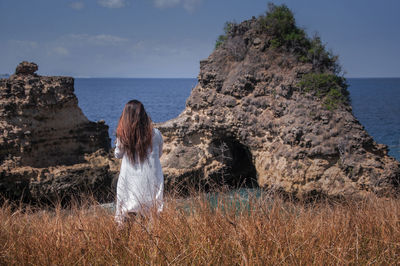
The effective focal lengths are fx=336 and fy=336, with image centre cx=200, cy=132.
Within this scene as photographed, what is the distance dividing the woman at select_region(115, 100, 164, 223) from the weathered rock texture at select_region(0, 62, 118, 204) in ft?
17.0

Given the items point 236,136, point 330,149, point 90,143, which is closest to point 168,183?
point 236,136

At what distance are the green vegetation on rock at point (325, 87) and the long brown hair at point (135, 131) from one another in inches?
262

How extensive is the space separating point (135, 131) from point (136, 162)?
40cm

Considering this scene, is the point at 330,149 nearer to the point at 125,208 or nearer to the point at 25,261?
the point at 125,208

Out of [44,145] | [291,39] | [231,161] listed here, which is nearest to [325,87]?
[291,39]

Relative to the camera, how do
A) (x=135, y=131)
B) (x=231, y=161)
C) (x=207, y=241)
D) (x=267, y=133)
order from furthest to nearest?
(x=231, y=161), (x=267, y=133), (x=135, y=131), (x=207, y=241)

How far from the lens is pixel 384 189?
796cm

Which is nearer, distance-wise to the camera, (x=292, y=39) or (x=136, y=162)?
(x=136, y=162)

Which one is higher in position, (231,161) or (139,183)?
(139,183)

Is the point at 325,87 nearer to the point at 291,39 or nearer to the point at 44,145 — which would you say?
the point at 291,39

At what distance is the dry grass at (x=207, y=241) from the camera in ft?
9.56

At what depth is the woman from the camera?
411 centimetres

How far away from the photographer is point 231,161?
1105 cm

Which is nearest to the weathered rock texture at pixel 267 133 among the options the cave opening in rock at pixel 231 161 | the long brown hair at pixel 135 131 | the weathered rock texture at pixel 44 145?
the cave opening in rock at pixel 231 161
